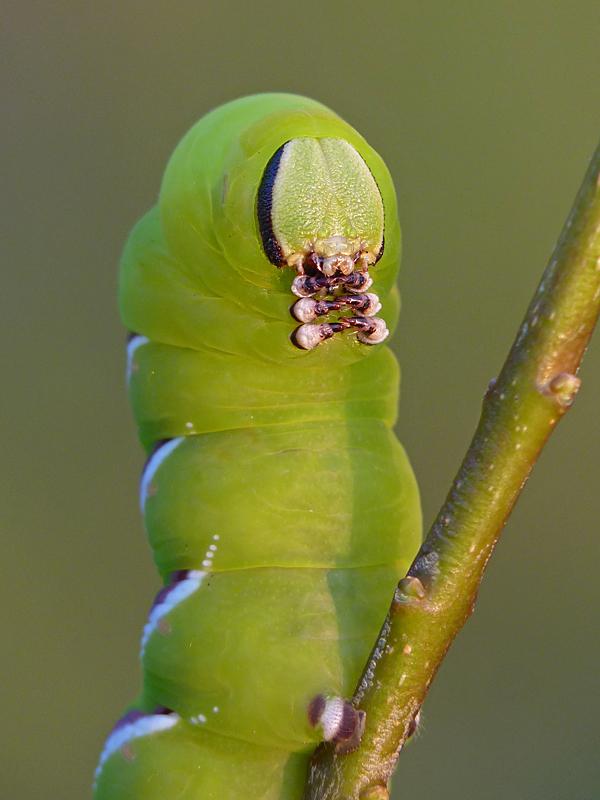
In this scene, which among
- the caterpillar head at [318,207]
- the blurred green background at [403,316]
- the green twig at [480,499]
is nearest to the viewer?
the green twig at [480,499]

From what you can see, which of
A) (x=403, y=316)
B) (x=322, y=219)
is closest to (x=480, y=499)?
(x=322, y=219)

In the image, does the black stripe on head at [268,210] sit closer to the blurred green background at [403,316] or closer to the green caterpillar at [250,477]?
the green caterpillar at [250,477]

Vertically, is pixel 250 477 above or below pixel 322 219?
below

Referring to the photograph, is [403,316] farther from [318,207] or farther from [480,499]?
[480,499]

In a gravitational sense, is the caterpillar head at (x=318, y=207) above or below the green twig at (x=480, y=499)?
above

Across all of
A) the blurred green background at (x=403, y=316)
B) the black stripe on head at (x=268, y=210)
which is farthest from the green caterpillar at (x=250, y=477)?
the blurred green background at (x=403, y=316)

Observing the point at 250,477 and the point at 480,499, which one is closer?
the point at 480,499

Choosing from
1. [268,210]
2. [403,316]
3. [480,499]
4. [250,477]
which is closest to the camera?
[480,499]
